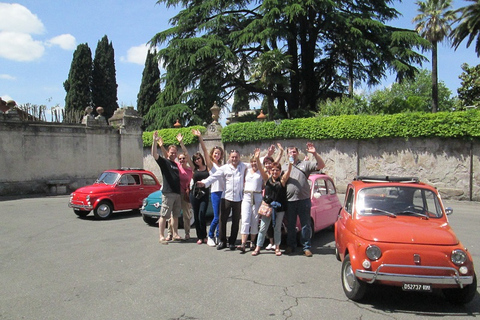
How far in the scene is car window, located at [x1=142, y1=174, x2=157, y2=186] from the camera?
42.0 feet

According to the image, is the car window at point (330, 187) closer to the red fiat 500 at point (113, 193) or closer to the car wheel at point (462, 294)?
the car wheel at point (462, 294)

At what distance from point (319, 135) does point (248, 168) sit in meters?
12.5

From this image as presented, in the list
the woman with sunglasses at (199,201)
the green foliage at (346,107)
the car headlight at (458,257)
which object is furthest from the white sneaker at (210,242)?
the green foliage at (346,107)

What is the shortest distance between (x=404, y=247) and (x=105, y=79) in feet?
145

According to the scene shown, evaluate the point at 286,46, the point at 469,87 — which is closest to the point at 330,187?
the point at 286,46

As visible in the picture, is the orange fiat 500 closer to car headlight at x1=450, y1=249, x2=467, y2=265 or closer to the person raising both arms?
car headlight at x1=450, y1=249, x2=467, y2=265

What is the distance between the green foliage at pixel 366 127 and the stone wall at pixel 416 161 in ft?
1.39

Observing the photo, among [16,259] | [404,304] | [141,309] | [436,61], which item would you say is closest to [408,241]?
[404,304]

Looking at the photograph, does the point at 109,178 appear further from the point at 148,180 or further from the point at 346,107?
the point at 346,107

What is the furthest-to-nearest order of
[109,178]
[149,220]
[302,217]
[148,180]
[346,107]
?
[346,107] → [148,180] → [109,178] → [149,220] → [302,217]

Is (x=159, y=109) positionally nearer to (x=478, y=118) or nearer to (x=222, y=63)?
(x=222, y=63)

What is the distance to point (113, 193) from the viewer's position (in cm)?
1194

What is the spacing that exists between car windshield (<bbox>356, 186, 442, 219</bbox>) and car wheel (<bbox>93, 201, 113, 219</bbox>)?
844cm

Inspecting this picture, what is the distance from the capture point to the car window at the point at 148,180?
12.8m
